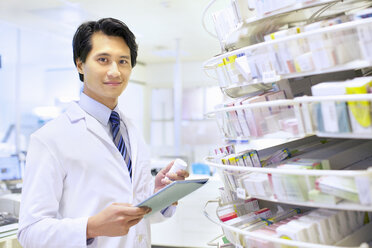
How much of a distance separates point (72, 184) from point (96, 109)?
327mm

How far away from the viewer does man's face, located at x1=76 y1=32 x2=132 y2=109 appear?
1.35 metres

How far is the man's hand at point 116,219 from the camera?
112 centimetres

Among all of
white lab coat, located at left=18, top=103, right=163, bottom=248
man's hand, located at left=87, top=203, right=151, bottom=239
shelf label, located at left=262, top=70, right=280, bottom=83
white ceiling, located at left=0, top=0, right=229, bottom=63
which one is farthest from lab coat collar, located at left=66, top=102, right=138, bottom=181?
white ceiling, located at left=0, top=0, right=229, bottom=63

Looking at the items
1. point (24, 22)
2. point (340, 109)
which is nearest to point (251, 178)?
point (340, 109)

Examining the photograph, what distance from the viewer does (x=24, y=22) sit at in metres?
5.16

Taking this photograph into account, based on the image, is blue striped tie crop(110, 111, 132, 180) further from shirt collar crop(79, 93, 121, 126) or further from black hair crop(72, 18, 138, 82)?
black hair crop(72, 18, 138, 82)

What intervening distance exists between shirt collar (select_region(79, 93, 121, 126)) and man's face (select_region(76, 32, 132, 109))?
0.05 metres

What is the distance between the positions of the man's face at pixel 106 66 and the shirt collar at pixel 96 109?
50 mm

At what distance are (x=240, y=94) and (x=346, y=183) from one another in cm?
54

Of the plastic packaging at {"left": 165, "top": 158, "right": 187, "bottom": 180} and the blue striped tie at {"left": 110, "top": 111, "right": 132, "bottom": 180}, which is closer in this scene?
the plastic packaging at {"left": 165, "top": 158, "right": 187, "bottom": 180}

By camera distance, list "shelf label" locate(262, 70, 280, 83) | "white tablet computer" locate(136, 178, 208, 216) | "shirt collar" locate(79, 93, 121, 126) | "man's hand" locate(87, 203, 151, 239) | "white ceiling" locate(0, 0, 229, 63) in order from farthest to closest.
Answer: "white ceiling" locate(0, 0, 229, 63) < "shirt collar" locate(79, 93, 121, 126) < "man's hand" locate(87, 203, 151, 239) < "white tablet computer" locate(136, 178, 208, 216) < "shelf label" locate(262, 70, 280, 83)

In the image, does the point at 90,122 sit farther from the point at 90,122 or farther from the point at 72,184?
the point at 72,184

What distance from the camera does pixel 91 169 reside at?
52.0 inches

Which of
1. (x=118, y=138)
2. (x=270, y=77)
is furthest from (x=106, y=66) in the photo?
Answer: (x=270, y=77)
